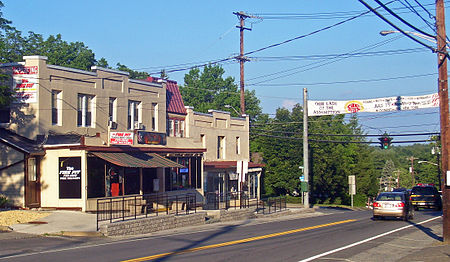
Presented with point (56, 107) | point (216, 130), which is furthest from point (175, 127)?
point (56, 107)

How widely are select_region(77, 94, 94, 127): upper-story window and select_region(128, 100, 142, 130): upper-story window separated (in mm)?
3136

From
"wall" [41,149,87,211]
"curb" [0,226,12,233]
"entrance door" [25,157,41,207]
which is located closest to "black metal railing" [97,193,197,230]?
"wall" [41,149,87,211]

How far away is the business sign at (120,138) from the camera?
27.2 metres

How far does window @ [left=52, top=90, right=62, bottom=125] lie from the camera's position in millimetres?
27266

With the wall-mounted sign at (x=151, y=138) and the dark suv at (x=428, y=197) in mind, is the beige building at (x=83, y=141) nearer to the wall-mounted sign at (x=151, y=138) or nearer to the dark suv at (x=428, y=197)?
the wall-mounted sign at (x=151, y=138)

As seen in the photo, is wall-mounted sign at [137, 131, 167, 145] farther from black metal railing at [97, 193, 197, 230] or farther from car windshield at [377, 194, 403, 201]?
car windshield at [377, 194, 403, 201]

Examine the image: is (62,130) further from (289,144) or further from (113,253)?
(289,144)

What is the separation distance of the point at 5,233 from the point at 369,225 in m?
16.1

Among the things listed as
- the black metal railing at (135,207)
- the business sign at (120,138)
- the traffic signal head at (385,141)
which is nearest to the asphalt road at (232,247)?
the black metal railing at (135,207)

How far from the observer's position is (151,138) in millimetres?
31922

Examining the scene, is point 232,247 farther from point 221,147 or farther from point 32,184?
point 221,147

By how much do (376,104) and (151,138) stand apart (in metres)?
16.5

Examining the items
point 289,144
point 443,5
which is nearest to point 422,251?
point 443,5

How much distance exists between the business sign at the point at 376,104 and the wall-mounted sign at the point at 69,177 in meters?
21.1
